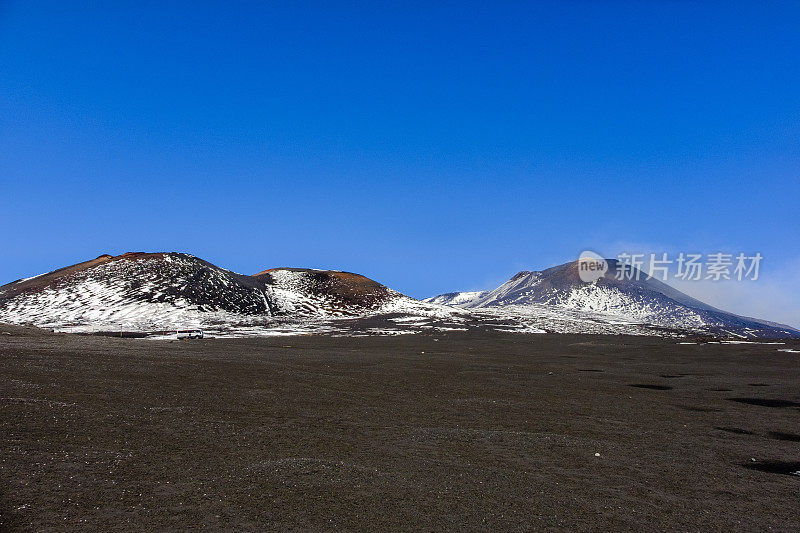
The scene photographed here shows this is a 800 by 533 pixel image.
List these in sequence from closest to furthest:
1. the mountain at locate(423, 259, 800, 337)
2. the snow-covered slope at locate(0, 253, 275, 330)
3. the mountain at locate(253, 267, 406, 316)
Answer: the snow-covered slope at locate(0, 253, 275, 330), the mountain at locate(253, 267, 406, 316), the mountain at locate(423, 259, 800, 337)

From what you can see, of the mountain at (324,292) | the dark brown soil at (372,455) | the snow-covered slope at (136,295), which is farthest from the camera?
the mountain at (324,292)

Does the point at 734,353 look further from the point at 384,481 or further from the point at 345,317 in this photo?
the point at 345,317

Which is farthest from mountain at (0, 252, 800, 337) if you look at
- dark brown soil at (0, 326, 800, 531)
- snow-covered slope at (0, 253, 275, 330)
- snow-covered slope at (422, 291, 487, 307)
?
snow-covered slope at (422, 291, 487, 307)

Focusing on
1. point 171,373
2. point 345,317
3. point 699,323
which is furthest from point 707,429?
point 699,323

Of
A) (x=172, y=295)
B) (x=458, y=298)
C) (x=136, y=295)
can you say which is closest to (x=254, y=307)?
(x=172, y=295)

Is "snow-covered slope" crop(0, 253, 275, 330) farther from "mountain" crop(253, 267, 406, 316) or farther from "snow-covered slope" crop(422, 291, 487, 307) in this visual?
"snow-covered slope" crop(422, 291, 487, 307)

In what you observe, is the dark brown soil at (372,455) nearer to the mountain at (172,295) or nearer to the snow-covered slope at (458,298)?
the mountain at (172,295)

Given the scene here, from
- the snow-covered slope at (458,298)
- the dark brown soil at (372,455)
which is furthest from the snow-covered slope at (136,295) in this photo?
the snow-covered slope at (458,298)
